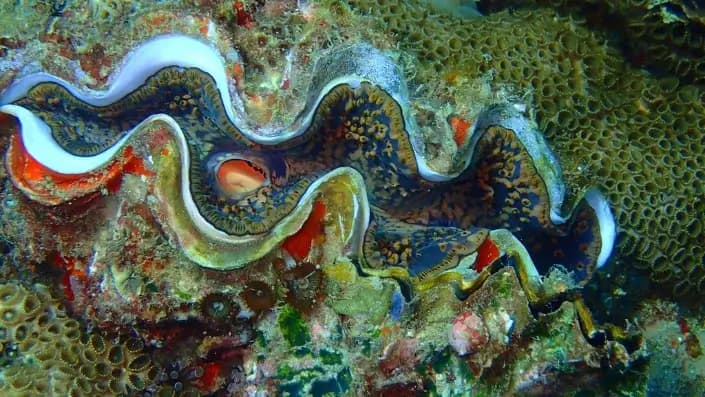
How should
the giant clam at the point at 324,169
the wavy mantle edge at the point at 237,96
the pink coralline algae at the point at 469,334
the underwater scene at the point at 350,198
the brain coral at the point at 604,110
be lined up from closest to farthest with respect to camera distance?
the pink coralline algae at the point at 469,334 < the underwater scene at the point at 350,198 < the giant clam at the point at 324,169 < the wavy mantle edge at the point at 237,96 < the brain coral at the point at 604,110

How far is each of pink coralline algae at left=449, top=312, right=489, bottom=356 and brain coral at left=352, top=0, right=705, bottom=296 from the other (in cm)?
111

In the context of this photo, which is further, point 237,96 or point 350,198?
point 237,96

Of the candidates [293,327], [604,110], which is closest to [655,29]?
[604,110]

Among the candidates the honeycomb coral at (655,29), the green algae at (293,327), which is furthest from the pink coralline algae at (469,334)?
the honeycomb coral at (655,29)

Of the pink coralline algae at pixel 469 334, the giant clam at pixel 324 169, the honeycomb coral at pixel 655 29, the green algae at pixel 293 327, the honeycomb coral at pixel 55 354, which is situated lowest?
the honeycomb coral at pixel 55 354

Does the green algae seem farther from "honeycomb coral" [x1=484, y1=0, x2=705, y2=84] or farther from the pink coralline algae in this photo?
"honeycomb coral" [x1=484, y1=0, x2=705, y2=84]

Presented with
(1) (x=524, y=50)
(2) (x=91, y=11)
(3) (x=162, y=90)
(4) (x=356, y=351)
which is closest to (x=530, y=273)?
(4) (x=356, y=351)

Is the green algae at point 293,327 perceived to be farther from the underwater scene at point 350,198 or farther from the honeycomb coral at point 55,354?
the honeycomb coral at point 55,354

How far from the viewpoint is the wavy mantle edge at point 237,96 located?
250 centimetres

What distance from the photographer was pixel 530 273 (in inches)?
86.0

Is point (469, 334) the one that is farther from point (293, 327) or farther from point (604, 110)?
point (604, 110)

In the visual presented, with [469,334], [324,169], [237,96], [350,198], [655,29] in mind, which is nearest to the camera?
[469,334]

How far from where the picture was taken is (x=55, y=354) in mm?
2377

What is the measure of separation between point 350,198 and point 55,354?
4.96 feet
